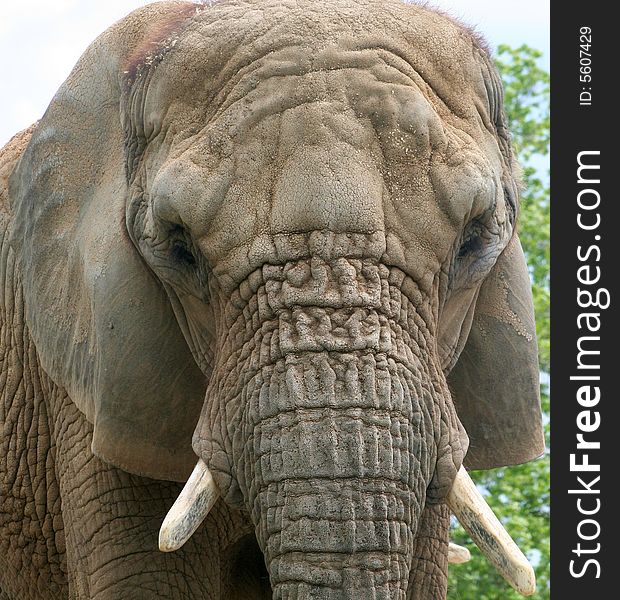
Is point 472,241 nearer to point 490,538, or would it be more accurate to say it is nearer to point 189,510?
point 490,538

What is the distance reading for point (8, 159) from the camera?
6457mm

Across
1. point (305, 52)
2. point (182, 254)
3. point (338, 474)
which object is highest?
point (305, 52)

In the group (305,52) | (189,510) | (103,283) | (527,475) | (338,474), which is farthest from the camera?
(527,475)

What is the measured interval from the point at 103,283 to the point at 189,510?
2.85 feet

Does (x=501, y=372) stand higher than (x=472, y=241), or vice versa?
(x=472, y=241)

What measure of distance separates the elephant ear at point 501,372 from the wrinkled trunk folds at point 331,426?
2.55ft

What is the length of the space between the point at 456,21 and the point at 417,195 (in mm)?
776

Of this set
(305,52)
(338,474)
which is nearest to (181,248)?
(305,52)

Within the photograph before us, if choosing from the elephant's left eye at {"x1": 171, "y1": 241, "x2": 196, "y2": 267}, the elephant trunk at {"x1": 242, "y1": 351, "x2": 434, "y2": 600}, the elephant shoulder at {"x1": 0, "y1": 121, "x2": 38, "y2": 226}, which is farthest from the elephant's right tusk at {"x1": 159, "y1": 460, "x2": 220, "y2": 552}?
the elephant shoulder at {"x1": 0, "y1": 121, "x2": 38, "y2": 226}

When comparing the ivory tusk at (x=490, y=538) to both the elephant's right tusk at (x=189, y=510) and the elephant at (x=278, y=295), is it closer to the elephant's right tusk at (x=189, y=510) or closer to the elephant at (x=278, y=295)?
the elephant at (x=278, y=295)

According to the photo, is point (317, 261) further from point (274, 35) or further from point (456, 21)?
point (456, 21)

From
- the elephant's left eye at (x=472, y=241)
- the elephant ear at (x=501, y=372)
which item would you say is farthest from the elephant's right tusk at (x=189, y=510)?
the elephant ear at (x=501, y=372)

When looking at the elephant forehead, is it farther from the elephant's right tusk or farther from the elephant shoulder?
the elephant shoulder

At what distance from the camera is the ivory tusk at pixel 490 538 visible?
167 inches
